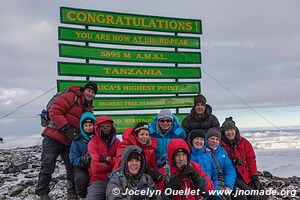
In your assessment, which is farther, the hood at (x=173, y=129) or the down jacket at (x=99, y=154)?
the hood at (x=173, y=129)

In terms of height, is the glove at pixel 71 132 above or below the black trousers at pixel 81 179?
above

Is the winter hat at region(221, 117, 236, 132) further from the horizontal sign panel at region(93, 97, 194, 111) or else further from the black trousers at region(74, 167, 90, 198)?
the horizontal sign panel at region(93, 97, 194, 111)

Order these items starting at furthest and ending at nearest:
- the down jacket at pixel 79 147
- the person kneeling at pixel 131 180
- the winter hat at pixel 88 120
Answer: the winter hat at pixel 88 120 → the down jacket at pixel 79 147 → the person kneeling at pixel 131 180

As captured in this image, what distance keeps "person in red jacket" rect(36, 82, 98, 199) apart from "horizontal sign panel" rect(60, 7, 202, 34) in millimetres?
3472

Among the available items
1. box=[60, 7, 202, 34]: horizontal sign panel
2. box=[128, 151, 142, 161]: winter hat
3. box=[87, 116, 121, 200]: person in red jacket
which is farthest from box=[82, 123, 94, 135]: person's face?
box=[60, 7, 202, 34]: horizontal sign panel

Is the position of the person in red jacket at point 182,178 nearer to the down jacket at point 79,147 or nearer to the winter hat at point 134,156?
the winter hat at point 134,156

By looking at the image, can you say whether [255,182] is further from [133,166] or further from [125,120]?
[125,120]

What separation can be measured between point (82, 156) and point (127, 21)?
5546mm

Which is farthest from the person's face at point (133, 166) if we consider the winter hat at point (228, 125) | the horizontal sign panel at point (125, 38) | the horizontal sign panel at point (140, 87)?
the horizontal sign panel at point (125, 38)

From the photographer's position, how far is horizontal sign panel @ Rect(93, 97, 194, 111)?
335 inches

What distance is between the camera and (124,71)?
8.92 metres

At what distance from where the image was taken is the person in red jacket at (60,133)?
5.26 meters

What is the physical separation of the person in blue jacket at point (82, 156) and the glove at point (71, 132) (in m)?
0.08

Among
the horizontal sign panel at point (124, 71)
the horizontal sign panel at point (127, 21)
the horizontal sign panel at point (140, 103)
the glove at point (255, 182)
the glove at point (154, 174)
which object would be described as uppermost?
the horizontal sign panel at point (127, 21)
